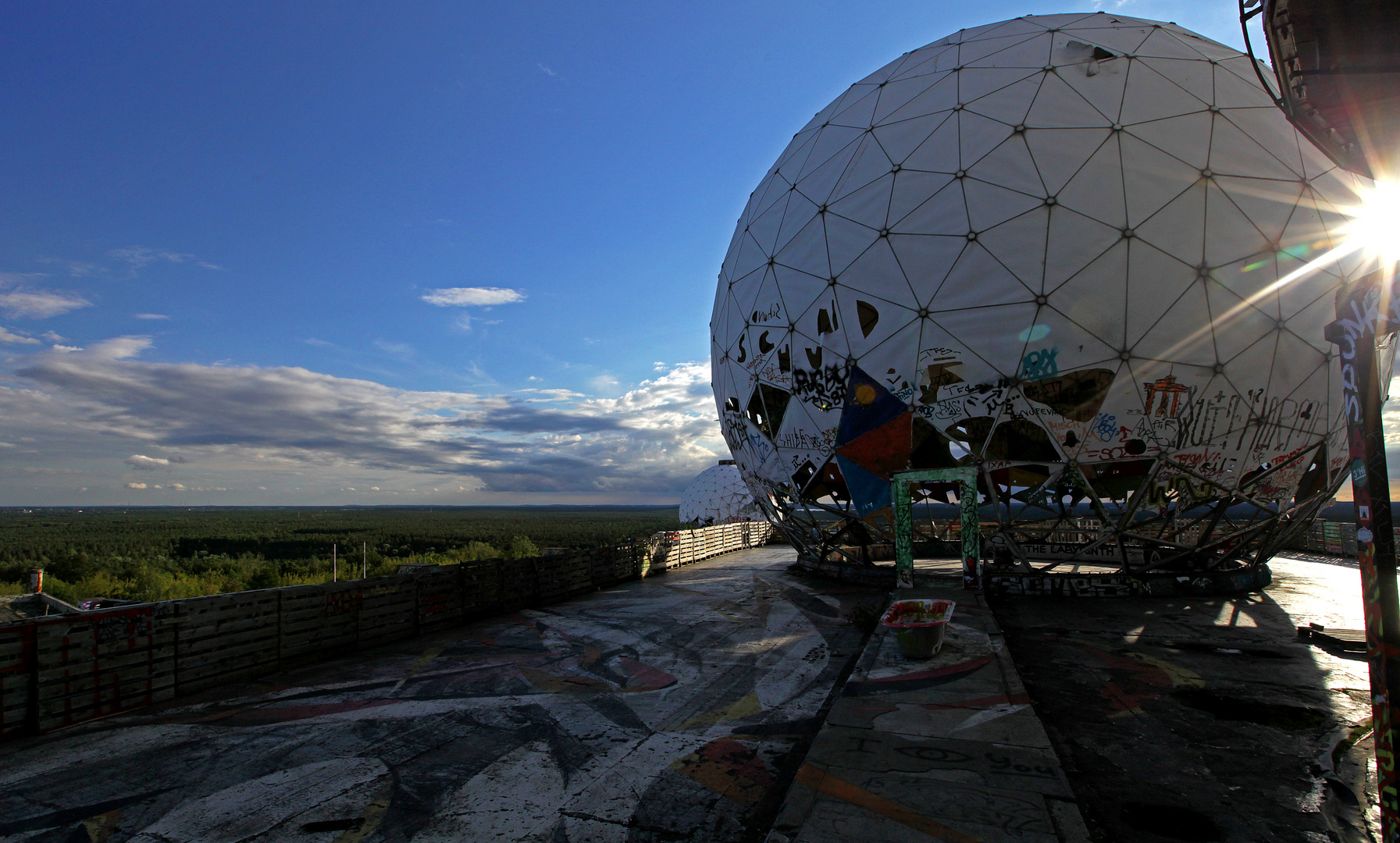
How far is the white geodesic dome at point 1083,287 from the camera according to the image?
1092cm

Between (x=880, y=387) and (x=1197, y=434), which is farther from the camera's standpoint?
(x=880, y=387)

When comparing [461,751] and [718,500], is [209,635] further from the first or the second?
[718,500]

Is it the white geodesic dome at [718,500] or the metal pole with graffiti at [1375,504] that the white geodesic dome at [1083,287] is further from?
the white geodesic dome at [718,500]

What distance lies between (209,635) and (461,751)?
199 inches

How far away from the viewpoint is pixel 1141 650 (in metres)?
8.66

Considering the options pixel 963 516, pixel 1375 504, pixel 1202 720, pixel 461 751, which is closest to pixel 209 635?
pixel 461 751

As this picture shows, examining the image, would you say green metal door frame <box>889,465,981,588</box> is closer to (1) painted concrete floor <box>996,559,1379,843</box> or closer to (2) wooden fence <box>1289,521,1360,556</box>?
(1) painted concrete floor <box>996,559,1379,843</box>

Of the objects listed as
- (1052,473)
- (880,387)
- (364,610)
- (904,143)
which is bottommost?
(364,610)

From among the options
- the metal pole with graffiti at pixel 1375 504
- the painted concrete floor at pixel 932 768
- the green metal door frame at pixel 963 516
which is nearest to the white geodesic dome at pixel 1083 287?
the green metal door frame at pixel 963 516

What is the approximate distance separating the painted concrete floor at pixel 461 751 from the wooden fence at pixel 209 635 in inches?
14.8

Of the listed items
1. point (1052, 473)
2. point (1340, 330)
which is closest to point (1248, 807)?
point (1340, 330)

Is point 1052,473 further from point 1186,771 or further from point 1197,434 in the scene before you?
point 1186,771

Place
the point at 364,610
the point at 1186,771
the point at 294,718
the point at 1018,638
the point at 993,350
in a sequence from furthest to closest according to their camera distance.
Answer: the point at 993,350 → the point at 364,610 → the point at 1018,638 → the point at 294,718 → the point at 1186,771

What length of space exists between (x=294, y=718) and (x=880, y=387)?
1076 cm
